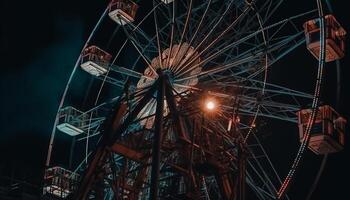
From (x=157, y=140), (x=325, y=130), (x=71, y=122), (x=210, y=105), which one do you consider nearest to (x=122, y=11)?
(x=71, y=122)

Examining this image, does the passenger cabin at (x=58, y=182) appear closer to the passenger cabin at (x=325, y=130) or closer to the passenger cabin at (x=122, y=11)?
the passenger cabin at (x=122, y=11)

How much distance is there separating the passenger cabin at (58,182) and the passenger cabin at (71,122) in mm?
1676

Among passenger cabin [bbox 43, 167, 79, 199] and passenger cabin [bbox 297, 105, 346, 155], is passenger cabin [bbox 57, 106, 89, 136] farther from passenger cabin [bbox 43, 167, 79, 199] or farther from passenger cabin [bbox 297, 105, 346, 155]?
passenger cabin [bbox 297, 105, 346, 155]

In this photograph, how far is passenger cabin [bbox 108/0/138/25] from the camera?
27.5 meters

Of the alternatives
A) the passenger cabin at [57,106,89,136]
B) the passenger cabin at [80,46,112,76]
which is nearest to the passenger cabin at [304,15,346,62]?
the passenger cabin at [80,46,112,76]

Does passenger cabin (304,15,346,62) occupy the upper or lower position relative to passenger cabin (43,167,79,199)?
upper

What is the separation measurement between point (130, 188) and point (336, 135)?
7130 millimetres

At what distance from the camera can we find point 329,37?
22.2 meters

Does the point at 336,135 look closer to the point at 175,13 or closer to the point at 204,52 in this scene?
the point at 204,52

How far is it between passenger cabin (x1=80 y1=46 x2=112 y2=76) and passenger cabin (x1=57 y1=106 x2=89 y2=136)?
6.09 ft

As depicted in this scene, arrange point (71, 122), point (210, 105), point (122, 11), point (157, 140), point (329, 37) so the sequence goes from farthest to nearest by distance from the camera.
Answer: point (122, 11), point (71, 122), point (329, 37), point (210, 105), point (157, 140)

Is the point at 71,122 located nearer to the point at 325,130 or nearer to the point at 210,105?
the point at 210,105

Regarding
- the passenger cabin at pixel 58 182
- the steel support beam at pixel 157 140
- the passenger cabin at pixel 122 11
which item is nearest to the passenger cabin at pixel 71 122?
the passenger cabin at pixel 58 182

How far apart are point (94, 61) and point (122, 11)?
2403 mm
